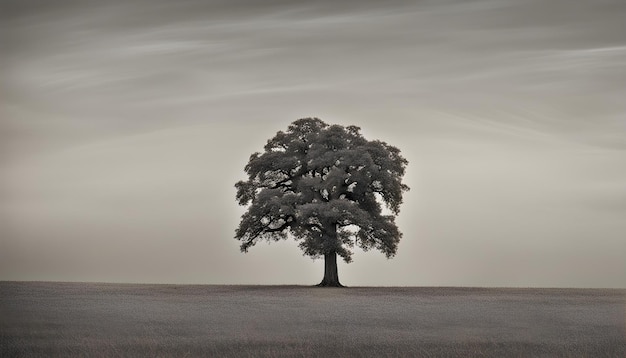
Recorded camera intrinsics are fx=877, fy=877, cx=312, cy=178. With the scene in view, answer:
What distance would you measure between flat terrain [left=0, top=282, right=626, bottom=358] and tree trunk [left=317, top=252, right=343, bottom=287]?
6882 mm

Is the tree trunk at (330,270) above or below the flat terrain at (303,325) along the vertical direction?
above

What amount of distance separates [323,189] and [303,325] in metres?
23.6

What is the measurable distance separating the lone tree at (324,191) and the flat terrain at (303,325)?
6039 millimetres

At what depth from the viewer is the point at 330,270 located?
5356 cm

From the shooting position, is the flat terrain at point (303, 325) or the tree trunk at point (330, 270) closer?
the flat terrain at point (303, 325)

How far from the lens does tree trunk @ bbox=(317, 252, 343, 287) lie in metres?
53.6

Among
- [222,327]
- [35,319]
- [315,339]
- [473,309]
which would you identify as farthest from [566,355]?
[35,319]

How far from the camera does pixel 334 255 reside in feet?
176

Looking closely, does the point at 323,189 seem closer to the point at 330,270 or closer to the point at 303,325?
the point at 330,270

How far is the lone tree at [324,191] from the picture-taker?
5159 centimetres

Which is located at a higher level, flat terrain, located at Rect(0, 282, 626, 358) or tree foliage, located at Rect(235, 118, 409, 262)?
tree foliage, located at Rect(235, 118, 409, 262)

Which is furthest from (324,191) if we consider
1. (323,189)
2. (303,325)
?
(303,325)

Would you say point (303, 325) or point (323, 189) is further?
point (323, 189)

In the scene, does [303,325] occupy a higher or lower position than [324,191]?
lower
